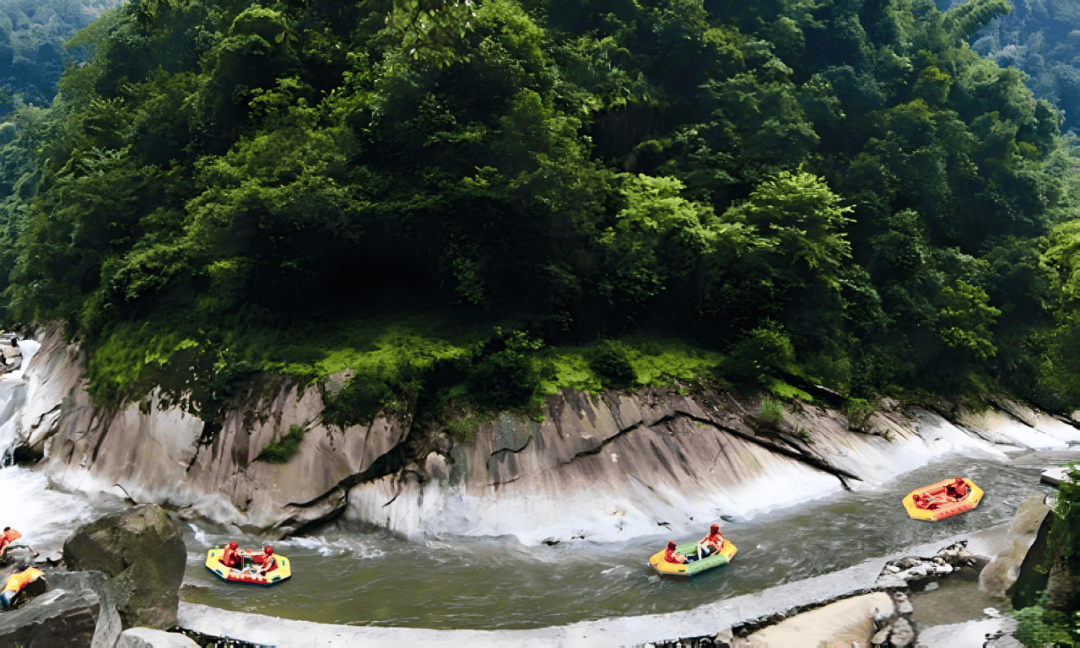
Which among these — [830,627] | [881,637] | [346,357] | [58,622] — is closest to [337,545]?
[346,357]

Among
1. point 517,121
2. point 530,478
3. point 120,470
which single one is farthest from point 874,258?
point 120,470

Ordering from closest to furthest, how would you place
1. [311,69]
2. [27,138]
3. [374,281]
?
[374,281]
[311,69]
[27,138]

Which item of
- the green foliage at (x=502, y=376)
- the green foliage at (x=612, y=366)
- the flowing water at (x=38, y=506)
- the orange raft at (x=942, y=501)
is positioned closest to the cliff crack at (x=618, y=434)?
the green foliage at (x=612, y=366)

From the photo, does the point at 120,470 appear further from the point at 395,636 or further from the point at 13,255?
the point at 13,255

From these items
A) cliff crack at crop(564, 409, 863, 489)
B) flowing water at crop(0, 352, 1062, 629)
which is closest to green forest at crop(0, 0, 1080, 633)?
cliff crack at crop(564, 409, 863, 489)

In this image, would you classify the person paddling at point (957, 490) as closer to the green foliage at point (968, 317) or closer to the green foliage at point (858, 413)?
the green foliage at point (858, 413)

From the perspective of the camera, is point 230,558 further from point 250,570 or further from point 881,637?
point 881,637

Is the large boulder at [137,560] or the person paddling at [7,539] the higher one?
the person paddling at [7,539]
